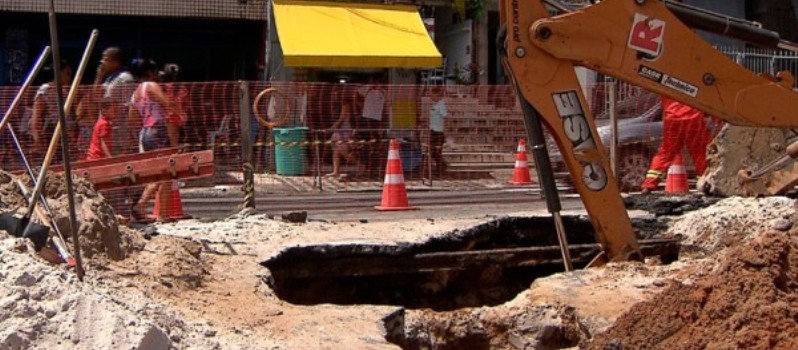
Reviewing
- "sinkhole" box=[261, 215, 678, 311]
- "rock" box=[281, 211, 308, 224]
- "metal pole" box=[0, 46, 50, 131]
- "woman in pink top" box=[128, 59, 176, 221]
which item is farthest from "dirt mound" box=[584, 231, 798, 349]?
"woman in pink top" box=[128, 59, 176, 221]

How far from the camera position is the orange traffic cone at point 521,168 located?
1544cm

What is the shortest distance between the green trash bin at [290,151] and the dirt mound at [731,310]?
8.53 metres

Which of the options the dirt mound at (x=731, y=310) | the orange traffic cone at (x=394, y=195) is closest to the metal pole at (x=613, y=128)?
the orange traffic cone at (x=394, y=195)

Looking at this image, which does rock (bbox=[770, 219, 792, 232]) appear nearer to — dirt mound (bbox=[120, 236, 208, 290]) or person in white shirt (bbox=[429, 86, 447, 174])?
dirt mound (bbox=[120, 236, 208, 290])

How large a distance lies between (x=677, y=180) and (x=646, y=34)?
5789 mm

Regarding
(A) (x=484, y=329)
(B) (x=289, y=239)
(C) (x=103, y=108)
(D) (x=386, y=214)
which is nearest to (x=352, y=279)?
(B) (x=289, y=239)

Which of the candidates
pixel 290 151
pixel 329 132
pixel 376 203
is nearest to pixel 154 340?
pixel 376 203

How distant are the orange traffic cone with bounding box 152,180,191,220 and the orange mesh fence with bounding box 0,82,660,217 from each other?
14.5 inches

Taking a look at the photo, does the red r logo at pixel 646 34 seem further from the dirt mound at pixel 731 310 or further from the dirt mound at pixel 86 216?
the dirt mound at pixel 86 216

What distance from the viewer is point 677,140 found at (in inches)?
516

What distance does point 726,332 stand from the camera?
16.3ft

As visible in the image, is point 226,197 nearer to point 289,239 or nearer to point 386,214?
point 386,214

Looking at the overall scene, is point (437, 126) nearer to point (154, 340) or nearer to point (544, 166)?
point (544, 166)

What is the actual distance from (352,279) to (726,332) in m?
4.24
